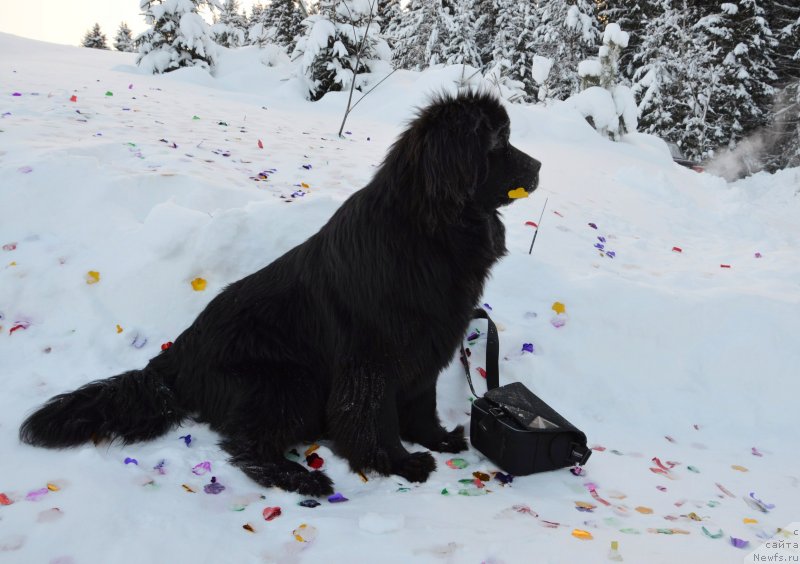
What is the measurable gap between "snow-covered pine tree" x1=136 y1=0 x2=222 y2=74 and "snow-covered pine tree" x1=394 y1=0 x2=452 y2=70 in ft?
34.4

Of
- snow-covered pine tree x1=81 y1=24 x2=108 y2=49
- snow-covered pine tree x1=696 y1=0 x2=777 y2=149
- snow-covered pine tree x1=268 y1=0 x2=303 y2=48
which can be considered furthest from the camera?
snow-covered pine tree x1=81 y1=24 x2=108 y2=49

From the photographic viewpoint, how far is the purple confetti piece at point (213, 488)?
81.2 inches

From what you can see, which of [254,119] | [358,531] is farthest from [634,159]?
[358,531]

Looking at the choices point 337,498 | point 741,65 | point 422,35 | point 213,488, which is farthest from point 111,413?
point 422,35

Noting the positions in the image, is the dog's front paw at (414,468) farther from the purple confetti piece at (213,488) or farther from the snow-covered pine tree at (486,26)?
the snow-covered pine tree at (486,26)

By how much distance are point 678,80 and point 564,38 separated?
618 centimetres

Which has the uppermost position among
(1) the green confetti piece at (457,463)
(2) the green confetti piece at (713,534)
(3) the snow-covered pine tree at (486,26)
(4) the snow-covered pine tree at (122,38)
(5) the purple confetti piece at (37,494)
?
(3) the snow-covered pine tree at (486,26)

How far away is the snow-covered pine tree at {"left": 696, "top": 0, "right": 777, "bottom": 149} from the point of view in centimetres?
2203

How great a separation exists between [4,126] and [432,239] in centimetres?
561

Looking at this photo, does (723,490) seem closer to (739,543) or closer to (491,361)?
(739,543)

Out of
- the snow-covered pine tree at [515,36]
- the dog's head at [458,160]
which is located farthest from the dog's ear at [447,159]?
the snow-covered pine tree at [515,36]

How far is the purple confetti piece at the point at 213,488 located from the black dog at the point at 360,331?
0.45ft

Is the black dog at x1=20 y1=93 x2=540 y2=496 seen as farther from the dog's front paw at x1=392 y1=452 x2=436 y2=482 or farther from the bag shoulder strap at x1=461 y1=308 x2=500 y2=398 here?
the bag shoulder strap at x1=461 y1=308 x2=500 y2=398

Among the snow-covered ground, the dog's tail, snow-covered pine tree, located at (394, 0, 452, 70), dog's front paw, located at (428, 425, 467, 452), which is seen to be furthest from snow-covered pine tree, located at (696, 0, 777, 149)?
the dog's tail
